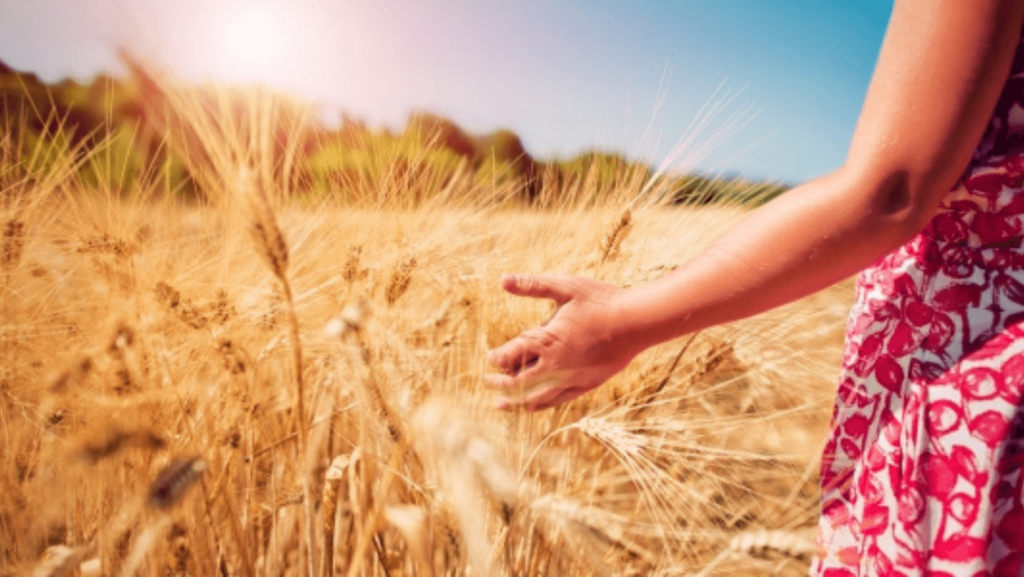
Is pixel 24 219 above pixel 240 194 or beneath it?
beneath

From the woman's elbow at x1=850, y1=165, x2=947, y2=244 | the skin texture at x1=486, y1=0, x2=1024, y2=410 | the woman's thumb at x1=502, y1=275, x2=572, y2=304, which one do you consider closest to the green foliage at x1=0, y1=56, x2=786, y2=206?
the woman's thumb at x1=502, y1=275, x2=572, y2=304

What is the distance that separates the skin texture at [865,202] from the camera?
393mm

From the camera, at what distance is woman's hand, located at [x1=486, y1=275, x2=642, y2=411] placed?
55 cm

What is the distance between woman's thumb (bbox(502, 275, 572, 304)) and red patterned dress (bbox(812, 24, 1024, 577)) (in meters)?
0.27

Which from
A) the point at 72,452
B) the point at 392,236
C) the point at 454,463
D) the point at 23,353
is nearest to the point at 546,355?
the point at 454,463

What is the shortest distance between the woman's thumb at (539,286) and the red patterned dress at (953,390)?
0.27m

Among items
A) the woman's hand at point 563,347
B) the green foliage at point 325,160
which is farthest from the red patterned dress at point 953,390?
the green foliage at point 325,160

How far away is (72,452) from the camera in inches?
21.6

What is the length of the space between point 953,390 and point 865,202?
0.18 m

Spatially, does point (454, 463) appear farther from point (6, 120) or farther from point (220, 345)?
point (6, 120)

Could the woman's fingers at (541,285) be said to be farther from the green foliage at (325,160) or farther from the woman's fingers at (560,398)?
the green foliage at (325,160)

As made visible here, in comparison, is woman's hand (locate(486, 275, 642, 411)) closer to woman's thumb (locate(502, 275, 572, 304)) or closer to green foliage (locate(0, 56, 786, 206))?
woman's thumb (locate(502, 275, 572, 304))

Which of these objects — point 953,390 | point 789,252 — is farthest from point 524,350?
point 953,390

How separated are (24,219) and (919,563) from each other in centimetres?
106
